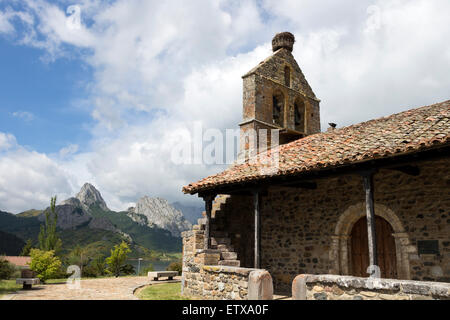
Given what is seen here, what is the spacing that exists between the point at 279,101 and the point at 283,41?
115 inches

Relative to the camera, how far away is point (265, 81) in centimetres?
1416

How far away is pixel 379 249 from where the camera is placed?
8562mm

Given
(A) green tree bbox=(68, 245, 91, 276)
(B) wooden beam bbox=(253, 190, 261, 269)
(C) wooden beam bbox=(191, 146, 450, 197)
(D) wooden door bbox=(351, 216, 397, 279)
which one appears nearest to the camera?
(C) wooden beam bbox=(191, 146, 450, 197)

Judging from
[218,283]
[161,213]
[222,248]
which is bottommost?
[218,283]

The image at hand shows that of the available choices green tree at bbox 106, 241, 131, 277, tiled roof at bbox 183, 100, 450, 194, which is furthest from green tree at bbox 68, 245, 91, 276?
tiled roof at bbox 183, 100, 450, 194

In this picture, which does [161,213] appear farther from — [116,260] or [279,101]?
[279,101]

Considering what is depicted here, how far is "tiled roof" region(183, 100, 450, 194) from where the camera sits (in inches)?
254

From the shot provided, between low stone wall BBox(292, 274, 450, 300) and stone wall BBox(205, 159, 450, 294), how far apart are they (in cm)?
295

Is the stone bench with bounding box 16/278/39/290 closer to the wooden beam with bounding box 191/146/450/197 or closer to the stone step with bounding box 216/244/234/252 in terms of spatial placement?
the stone step with bounding box 216/244/234/252

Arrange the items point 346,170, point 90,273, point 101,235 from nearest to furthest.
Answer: point 346,170
point 90,273
point 101,235

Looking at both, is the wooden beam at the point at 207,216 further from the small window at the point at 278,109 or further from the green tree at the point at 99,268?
the green tree at the point at 99,268

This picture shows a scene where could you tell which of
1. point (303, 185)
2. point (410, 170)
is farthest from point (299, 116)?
point (410, 170)
